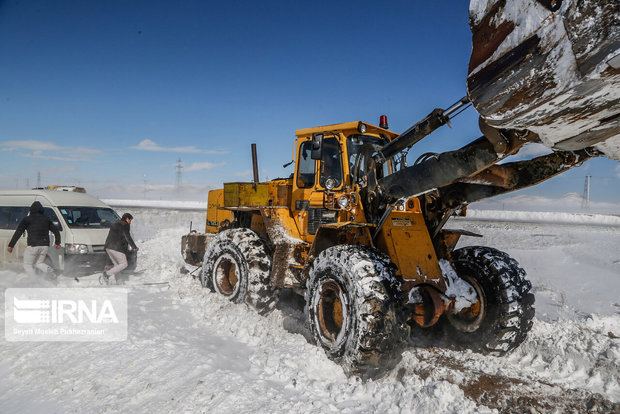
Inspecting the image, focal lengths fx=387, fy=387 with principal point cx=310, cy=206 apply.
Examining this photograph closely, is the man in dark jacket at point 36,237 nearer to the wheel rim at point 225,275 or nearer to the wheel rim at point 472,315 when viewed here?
the wheel rim at point 225,275

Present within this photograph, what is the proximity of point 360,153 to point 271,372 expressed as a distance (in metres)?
2.82

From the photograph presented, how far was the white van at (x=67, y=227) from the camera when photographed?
26.0ft

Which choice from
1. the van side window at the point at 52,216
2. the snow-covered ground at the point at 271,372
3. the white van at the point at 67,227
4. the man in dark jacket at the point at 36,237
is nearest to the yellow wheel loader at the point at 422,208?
the snow-covered ground at the point at 271,372

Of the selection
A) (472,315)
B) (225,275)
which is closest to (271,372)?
(472,315)

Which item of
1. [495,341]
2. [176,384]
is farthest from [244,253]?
[495,341]

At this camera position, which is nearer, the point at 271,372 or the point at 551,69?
A: the point at 551,69

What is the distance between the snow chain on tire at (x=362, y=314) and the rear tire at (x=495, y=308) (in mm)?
1325

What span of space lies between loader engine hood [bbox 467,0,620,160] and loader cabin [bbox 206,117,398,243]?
2.35 m

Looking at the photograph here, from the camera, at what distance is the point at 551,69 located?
2088 mm

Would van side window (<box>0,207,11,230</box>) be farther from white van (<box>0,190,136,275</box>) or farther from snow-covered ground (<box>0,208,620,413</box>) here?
snow-covered ground (<box>0,208,620,413</box>)

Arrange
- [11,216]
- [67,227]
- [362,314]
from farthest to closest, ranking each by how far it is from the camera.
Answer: [11,216] < [67,227] < [362,314]

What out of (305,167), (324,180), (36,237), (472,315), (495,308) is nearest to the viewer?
(495,308)

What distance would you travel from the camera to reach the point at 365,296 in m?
3.80

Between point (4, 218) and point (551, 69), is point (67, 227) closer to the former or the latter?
point (4, 218)
